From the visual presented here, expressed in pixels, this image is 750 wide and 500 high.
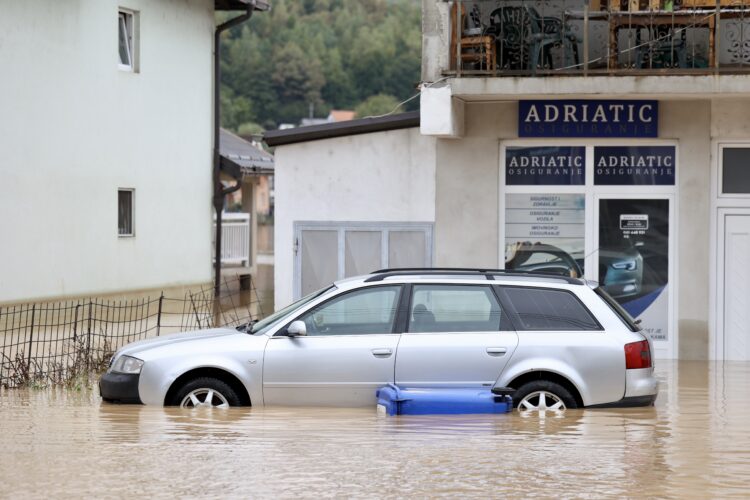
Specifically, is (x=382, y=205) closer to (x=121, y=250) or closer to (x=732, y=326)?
(x=732, y=326)

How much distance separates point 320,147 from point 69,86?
604 cm

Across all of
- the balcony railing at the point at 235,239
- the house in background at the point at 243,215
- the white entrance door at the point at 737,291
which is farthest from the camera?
the balcony railing at the point at 235,239

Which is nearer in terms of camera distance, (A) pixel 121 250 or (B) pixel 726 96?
(B) pixel 726 96

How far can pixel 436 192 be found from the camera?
56.3 feet

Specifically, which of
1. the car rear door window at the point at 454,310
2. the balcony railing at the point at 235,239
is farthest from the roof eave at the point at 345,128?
the balcony railing at the point at 235,239

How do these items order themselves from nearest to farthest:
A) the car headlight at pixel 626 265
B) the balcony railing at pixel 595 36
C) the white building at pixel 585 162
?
the balcony railing at pixel 595 36, the white building at pixel 585 162, the car headlight at pixel 626 265

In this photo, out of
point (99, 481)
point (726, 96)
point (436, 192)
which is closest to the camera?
point (99, 481)

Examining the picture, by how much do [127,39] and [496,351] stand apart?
1463 cm

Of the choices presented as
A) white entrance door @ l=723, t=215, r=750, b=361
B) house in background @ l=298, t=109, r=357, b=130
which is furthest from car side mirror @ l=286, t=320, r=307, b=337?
house in background @ l=298, t=109, r=357, b=130

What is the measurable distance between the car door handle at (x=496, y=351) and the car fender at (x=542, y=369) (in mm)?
117

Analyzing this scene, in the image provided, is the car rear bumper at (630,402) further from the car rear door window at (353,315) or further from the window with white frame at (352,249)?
the window with white frame at (352,249)

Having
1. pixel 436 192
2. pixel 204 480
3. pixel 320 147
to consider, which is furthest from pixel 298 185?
pixel 204 480

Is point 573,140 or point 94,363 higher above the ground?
point 573,140

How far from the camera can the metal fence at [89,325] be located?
46.0 ft
